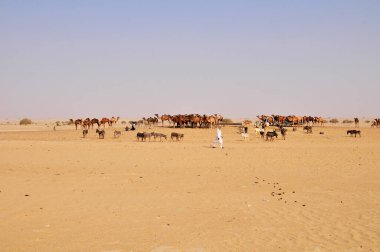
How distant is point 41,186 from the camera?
47.4ft

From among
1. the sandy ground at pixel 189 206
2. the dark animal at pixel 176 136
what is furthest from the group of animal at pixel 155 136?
the sandy ground at pixel 189 206

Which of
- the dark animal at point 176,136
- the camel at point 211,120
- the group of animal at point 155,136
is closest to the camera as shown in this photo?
the dark animal at point 176,136

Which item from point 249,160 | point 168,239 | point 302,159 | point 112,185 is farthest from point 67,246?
point 302,159

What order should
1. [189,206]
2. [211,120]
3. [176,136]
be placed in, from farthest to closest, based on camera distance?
1. [211,120]
2. [176,136]
3. [189,206]

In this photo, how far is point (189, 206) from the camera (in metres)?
11.4

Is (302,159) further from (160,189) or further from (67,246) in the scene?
(67,246)

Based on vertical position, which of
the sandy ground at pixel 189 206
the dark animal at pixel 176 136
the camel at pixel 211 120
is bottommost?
the sandy ground at pixel 189 206

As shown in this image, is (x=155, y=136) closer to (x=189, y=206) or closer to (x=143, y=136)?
(x=143, y=136)

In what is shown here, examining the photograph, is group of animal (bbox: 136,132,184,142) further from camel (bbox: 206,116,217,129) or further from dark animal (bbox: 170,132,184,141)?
camel (bbox: 206,116,217,129)

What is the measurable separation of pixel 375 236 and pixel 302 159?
15.3m

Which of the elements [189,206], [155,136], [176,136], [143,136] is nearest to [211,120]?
[155,136]

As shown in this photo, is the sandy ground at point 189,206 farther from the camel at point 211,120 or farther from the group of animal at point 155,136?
the camel at point 211,120

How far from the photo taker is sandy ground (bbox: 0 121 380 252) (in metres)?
8.15

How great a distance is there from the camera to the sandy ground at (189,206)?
26.7 ft
